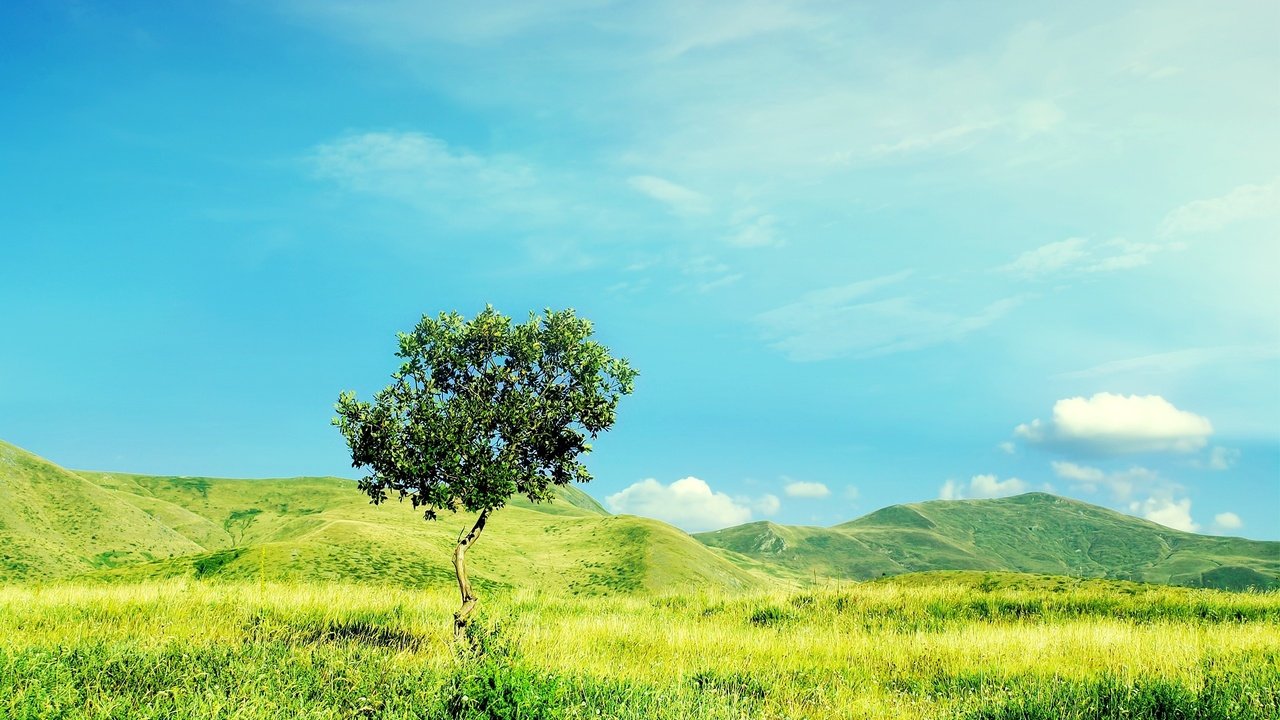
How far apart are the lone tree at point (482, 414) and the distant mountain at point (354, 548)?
132 feet

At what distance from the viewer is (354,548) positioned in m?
66.5

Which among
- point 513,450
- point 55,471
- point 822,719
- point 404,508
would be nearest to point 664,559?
point 404,508

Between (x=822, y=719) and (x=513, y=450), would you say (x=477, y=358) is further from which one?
(x=822, y=719)

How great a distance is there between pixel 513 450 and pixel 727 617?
39.7 feet

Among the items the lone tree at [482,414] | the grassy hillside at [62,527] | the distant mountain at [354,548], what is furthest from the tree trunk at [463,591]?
the grassy hillside at [62,527]

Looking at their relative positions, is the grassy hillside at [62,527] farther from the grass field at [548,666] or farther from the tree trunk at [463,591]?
the tree trunk at [463,591]

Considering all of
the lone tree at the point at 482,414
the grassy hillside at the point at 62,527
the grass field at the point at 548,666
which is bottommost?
the grassy hillside at the point at 62,527

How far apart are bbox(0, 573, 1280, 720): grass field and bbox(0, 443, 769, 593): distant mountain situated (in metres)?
39.6

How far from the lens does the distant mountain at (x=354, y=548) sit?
192ft

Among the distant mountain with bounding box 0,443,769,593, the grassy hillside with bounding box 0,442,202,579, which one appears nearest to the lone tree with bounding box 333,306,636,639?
the distant mountain with bounding box 0,443,769,593

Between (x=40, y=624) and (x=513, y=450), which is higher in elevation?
(x=513, y=450)

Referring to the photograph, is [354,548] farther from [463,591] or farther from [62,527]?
[62,527]

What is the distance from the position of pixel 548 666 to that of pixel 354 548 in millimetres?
61937

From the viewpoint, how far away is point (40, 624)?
14.2 m
